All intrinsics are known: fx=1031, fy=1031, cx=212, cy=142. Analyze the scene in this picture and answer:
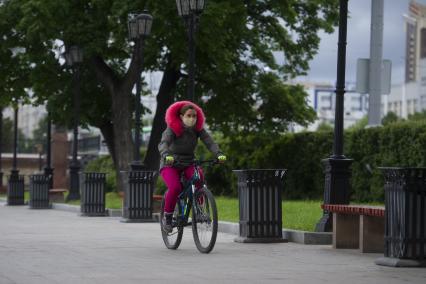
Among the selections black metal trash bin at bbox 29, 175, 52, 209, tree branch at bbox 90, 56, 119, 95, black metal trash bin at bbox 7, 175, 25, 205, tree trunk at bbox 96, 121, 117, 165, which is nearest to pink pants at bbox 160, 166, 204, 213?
black metal trash bin at bbox 29, 175, 52, 209

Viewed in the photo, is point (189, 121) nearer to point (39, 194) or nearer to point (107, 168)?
point (39, 194)

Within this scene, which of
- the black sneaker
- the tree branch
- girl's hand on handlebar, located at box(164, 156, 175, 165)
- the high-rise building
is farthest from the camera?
the high-rise building

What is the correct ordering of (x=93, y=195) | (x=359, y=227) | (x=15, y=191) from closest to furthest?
(x=359, y=227) → (x=93, y=195) → (x=15, y=191)

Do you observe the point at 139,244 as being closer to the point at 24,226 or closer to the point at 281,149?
the point at 24,226

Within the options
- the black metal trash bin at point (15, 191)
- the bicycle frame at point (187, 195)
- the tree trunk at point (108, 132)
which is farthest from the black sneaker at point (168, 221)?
the tree trunk at point (108, 132)

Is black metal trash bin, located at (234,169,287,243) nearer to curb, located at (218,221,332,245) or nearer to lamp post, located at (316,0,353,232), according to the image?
curb, located at (218,221,332,245)

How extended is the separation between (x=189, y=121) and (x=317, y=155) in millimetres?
22407

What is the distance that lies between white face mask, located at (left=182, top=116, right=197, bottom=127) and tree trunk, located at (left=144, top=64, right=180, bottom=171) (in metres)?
24.1

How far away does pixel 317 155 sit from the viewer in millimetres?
33656

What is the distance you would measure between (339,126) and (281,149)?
2240 cm

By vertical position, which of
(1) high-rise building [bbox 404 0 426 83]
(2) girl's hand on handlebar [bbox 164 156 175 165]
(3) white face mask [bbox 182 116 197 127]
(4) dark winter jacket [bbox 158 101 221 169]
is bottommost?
(2) girl's hand on handlebar [bbox 164 156 175 165]

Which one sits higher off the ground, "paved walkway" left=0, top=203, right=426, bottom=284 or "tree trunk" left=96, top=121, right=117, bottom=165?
"tree trunk" left=96, top=121, right=117, bottom=165

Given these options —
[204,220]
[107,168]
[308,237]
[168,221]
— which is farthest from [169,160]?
[107,168]

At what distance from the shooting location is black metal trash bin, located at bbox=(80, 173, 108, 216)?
23078mm
